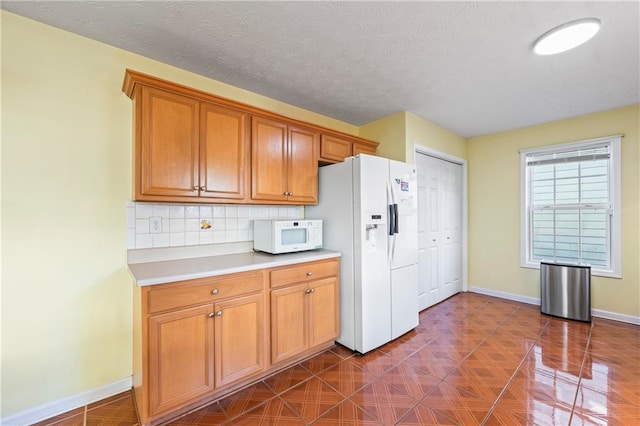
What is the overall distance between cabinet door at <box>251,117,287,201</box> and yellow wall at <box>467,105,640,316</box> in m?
3.35

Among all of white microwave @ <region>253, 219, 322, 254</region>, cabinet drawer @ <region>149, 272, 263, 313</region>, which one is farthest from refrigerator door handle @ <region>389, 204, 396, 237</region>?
cabinet drawer @ <region>149, 272, 263, 313</region>

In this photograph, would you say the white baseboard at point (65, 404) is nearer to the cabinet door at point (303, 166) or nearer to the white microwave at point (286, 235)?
the white microwave at point (286, 235)

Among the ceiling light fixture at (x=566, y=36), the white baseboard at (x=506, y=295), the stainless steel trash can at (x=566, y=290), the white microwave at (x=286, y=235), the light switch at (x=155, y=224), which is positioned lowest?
the white baseboard at (x=506, y=295)

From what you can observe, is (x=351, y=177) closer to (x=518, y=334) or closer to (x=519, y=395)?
(x=519, y=395)

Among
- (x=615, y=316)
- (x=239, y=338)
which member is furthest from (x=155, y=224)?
(x=615, y=316)

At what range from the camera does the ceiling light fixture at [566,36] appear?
174 cm

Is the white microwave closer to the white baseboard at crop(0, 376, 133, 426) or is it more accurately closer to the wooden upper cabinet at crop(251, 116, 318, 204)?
the wooden upper cabinet at crop(251, 116, 318, 204)

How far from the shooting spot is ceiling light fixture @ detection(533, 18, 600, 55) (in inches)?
68.5

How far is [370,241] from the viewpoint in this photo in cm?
254

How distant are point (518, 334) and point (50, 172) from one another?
4327 mm

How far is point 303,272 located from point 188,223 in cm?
107

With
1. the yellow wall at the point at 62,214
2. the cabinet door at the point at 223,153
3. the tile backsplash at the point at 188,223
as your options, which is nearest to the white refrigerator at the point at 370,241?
the tile backsplash at the point at 188,223

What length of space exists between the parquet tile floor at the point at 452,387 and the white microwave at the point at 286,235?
102 centimetres

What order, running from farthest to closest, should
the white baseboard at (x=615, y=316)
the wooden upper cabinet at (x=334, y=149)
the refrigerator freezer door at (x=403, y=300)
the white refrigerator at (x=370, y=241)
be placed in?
the white baseboard at (x=615, y=316), the wooden upper cabinet at (x=334, y=149), the refrigerator freezer door at (x=403, y=300), the white refrigerator at (x=370, y=241)
